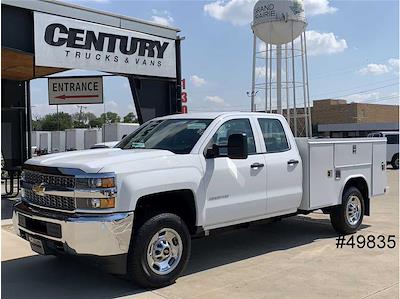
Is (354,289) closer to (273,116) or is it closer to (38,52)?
(273,116)

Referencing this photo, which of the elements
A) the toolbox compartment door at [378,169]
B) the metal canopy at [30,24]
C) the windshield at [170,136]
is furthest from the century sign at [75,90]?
the toolbox compartment door at [378,169]

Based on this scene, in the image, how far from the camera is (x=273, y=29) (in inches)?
1510

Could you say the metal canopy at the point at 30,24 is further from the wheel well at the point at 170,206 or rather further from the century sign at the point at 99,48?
the wheel well at the point at 170,206

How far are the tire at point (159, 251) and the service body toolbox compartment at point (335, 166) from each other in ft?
7.83

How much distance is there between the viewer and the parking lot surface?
5246 millimetres

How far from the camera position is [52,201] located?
5250mm

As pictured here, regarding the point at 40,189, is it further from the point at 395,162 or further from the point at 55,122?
the point at 55,122

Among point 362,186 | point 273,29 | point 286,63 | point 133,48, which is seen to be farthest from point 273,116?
point 286,63

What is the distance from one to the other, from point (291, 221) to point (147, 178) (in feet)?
16.0

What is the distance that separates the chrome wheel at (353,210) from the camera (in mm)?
8125

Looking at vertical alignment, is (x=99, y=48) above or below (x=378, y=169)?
above

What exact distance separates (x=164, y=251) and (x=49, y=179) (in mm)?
1484

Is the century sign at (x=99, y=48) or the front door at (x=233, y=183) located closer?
the front door at (x=233, y=183)

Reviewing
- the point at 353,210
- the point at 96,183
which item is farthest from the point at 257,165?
the point at 353,210
